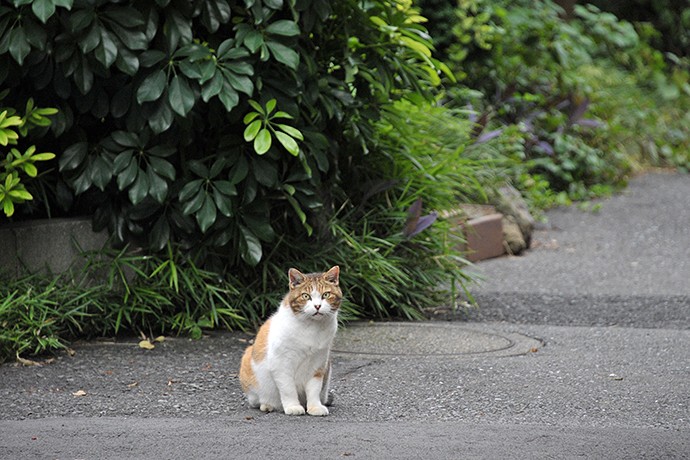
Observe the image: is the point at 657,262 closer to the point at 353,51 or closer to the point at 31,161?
the point at 353,51

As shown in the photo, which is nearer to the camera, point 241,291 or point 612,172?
point 241,291

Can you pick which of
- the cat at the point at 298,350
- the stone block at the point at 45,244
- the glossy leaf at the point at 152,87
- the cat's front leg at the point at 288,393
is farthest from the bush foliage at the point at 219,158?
the cat's front leg at the point at 288,393

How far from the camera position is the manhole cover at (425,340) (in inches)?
243

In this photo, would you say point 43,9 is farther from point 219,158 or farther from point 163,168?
point 219,158

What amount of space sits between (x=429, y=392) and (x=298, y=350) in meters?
0.91

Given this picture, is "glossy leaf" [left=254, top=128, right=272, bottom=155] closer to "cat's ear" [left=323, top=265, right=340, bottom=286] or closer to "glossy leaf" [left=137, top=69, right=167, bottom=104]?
"glossy leaf" [left=137, top=69, right=167, bottom=104]

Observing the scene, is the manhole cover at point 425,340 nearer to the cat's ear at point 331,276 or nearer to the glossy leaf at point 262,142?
the glossy leaf at point 262,142

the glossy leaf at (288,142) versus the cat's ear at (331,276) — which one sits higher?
the glossy leaf at (288,142)

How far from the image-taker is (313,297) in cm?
460

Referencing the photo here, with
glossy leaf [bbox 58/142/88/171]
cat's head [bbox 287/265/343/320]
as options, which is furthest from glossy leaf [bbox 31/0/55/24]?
cat's head [bbox 287/265/343/320]

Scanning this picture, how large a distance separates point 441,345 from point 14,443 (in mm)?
2838

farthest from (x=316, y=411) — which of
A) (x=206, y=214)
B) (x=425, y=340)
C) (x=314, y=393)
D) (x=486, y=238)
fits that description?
(x=486, y=238)

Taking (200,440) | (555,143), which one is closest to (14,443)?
(200,440)

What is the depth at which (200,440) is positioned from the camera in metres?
4.22
